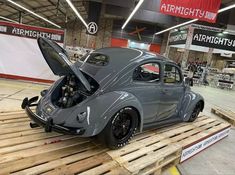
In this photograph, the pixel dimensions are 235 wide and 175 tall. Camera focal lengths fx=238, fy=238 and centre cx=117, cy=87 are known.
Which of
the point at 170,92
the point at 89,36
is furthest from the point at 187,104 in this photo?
the point at 89,36

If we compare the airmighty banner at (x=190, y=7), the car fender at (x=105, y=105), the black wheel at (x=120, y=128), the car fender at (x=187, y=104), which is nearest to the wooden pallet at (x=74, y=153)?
the black wheel at (x=120, y=128)

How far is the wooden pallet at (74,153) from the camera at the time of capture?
2.32 m

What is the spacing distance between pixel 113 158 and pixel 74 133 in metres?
0.54

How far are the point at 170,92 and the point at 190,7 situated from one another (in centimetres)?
561

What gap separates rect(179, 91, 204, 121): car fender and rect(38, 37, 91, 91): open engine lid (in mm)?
2206

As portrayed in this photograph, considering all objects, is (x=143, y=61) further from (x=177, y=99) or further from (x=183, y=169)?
(x=183, y=169)

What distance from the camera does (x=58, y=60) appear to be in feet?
9.24

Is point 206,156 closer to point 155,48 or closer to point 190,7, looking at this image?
point 190,7

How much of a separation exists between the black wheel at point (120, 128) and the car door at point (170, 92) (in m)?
0.69

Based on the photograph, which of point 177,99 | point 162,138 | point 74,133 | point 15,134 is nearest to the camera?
point 74,133

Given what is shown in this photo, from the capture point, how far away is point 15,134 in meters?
2.91

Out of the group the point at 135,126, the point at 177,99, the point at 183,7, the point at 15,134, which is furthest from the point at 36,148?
the point at 183,7

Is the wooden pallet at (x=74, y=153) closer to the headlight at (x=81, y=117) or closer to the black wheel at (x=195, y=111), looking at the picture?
the headlight at (x=81, y=117)

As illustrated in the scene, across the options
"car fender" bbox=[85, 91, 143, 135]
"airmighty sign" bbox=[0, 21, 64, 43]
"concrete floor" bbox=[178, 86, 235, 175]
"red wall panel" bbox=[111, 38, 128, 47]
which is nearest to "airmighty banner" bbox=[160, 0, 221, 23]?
"airmighty sign" bbox=[0, 21, 64, 43]
